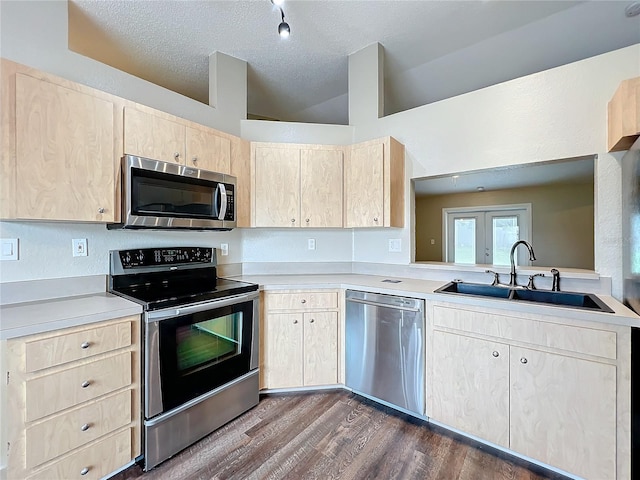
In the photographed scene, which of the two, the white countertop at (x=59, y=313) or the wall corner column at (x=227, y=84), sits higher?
the wall corner column at (x=227, y=84)

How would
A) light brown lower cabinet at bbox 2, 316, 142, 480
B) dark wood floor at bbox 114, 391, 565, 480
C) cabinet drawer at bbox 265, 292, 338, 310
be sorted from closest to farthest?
light brown lower cabinet at bbox 2, 316, 142, 480
dark wood floor at bbox 114, 391, 565, 480
cabinet drawer at bbox 265, 292, 338, 310

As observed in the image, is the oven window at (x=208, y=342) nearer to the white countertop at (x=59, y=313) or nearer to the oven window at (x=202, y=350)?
the oven window at (x=202, y=350)

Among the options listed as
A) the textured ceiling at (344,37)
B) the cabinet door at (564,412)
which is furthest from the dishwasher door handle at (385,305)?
the textured ceiling at (344,37)

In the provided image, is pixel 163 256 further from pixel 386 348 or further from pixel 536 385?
pixel 536 385

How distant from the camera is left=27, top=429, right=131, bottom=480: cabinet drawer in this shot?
1.31 meters

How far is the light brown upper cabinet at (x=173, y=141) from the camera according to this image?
1.83 metres

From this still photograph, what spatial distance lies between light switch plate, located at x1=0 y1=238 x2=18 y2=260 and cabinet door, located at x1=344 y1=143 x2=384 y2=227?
2.23 meters

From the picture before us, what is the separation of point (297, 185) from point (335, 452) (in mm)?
2012

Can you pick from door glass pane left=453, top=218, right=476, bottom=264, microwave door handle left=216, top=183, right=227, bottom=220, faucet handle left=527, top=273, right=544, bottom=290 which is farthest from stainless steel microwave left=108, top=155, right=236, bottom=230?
door glass pane left=453, top=218, right=476, bottom=264

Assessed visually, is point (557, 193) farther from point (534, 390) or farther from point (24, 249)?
point (24, 249)

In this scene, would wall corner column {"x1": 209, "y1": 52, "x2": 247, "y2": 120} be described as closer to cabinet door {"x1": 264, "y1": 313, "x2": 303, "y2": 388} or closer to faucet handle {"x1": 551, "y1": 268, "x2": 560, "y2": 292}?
cabinet door {"x1": 264, "y1": 313, "x2": 303, "y2": 388}

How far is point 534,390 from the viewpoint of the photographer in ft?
5.09

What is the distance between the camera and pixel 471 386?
1.75 meters

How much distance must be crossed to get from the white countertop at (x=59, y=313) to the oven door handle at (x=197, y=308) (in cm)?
8
